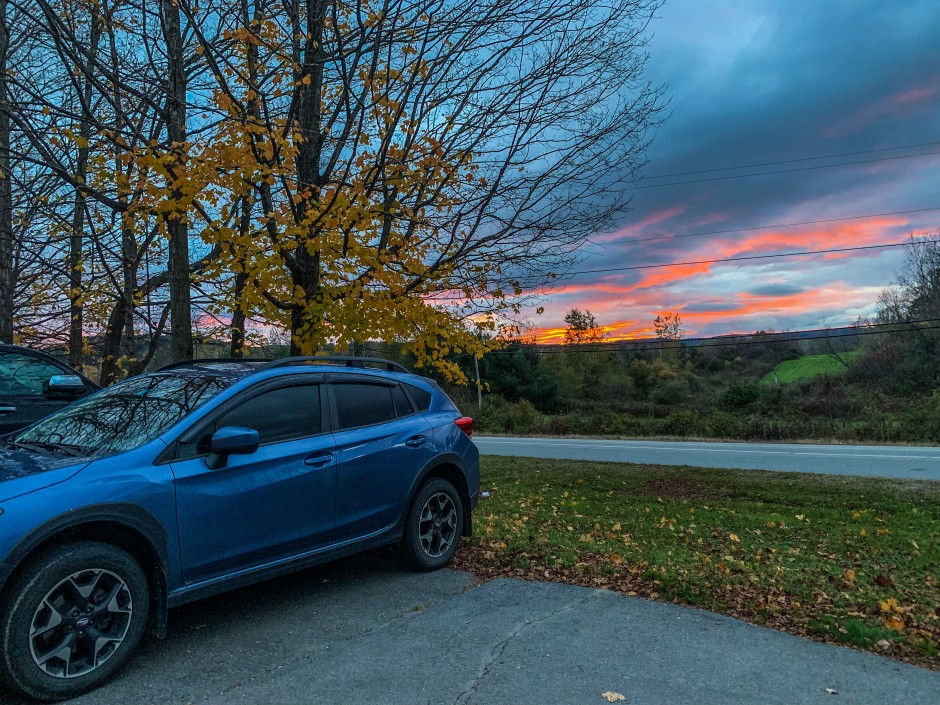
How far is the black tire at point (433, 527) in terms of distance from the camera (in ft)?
17.6

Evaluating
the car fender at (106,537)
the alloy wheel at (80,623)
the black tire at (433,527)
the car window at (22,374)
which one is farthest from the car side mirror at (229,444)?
the car window at (22,374)

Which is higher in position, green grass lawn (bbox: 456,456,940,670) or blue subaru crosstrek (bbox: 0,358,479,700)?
blue subaru crosstrek (bbox: 0,358,479,700)

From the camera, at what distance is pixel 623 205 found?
9.53 meters

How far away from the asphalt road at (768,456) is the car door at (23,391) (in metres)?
13.7

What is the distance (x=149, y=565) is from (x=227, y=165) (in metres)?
4.62

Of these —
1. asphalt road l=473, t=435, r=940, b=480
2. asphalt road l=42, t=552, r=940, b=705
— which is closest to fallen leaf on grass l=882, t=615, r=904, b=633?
asphalt road l=42, t=552, r=940, b=705

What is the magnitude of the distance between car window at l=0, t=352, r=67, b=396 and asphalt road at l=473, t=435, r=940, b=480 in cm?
1363

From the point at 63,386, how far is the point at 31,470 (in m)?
3.18

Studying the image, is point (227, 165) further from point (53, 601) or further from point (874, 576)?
point (874, 576)

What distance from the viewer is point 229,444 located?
397 centimetres

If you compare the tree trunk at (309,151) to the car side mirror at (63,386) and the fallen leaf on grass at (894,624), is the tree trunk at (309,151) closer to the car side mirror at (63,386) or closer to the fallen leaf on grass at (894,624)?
the car side mirror at (63,386)

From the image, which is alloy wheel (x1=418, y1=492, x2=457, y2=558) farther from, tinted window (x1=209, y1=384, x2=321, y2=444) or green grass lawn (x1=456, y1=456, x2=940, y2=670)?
tinted window (x1=209, y1=384, x2=321, y2=444)

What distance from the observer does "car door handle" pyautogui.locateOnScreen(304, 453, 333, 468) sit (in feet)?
15.1

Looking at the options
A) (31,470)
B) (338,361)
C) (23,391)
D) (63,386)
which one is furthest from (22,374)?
(31,470)
